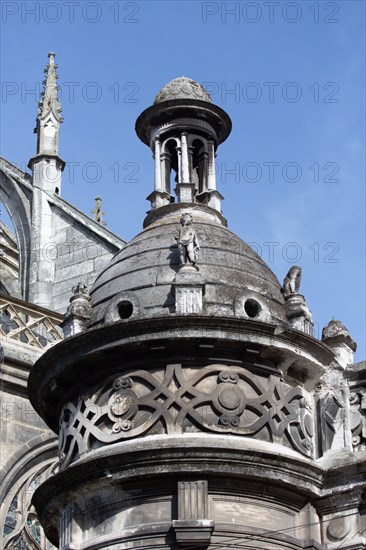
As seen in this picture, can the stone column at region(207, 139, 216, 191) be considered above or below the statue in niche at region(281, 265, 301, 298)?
above

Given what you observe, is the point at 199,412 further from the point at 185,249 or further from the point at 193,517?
the point at 185,249

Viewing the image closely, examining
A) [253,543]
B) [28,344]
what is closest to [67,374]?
[253,543]

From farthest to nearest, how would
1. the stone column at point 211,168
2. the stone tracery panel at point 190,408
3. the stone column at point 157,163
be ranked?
the stone column at point 211,168 → the stone column at point 157,163 → the stone tracery panel at point 190,408

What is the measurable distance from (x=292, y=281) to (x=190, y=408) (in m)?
2.39

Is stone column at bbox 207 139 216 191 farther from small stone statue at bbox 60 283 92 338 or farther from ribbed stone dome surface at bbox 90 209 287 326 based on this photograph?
small stone statue at bbox 60 283 92 338

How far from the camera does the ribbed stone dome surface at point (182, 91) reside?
58.3ft

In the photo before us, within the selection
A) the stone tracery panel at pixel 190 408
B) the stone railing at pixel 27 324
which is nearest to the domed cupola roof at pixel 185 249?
the stone tracery panel at pixel 190 408

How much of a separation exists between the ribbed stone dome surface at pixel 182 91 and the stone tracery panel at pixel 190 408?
422 cm

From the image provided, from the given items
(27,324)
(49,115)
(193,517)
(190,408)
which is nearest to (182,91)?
(190,408)

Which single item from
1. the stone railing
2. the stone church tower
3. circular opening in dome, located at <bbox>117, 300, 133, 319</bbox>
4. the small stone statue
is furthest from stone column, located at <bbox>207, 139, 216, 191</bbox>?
the stone railing

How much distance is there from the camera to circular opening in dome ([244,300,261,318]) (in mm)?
15664

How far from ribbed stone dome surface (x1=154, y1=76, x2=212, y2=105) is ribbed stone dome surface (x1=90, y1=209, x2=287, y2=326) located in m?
1.68

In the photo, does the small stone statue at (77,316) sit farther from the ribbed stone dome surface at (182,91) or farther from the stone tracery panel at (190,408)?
the ribbed stone dome surface at (182,91)

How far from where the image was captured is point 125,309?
15.7 meters
